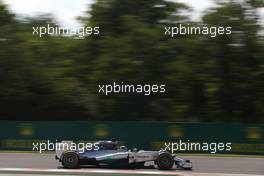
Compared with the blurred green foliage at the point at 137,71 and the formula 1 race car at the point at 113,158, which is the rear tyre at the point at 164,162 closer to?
the formula 1 race car at the point at 113,158

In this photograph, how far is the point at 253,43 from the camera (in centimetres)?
3152

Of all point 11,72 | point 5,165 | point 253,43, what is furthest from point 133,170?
point 253,43

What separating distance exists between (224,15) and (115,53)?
6719mm

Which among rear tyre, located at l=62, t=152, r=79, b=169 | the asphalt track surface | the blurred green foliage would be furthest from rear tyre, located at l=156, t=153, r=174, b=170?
the blurred green foliage

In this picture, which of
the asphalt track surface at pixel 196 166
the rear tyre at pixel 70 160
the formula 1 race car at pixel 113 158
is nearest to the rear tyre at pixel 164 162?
the formula 1 race car at pixel 113 158

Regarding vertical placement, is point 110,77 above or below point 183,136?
above

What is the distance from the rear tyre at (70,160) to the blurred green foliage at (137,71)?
13.6m

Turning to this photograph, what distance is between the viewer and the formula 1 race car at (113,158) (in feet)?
44.7

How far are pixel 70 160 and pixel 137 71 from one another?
15.4 meters

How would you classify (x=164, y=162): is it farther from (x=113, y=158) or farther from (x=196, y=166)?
(x=196, y=166)

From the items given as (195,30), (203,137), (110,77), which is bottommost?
(203,137)

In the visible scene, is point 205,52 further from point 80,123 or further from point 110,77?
point 80,123

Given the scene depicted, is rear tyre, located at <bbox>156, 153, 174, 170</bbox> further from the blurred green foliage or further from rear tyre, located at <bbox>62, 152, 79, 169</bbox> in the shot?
the blurred green foliage

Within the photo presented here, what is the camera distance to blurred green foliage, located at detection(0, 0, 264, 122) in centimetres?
2797
